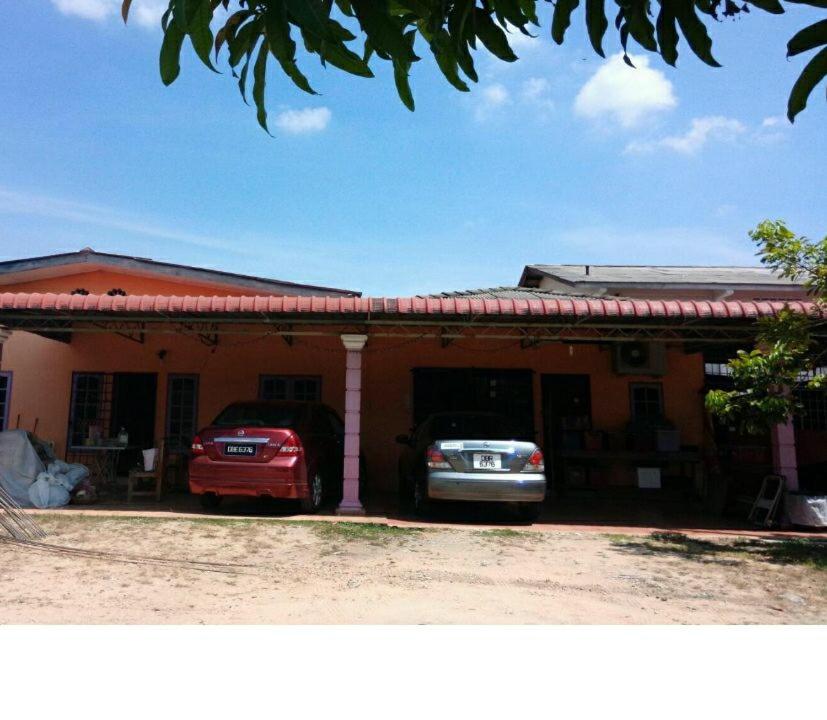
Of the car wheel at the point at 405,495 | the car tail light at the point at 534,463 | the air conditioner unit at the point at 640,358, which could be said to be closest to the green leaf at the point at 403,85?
the car tail light at the point at 534,463

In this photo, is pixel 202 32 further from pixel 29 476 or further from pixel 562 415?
pixel 562 415

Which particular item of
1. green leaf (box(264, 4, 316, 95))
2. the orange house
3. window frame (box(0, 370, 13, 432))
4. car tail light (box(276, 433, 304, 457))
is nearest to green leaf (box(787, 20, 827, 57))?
green leaf (box(264, 4, 316, 95))

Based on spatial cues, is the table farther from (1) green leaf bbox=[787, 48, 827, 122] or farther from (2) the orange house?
(1) green leaf bbox=[787, 48, 827, 122]

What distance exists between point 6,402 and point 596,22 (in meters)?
13.7

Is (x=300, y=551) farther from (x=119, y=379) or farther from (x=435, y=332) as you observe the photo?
(x=119, y=379)

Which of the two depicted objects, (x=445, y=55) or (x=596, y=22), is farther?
(x=445, y=55)

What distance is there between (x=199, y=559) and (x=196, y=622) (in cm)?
199

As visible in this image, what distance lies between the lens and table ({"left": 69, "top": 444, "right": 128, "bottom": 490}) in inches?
433

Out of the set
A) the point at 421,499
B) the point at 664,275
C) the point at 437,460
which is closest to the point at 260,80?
the point at 437,460

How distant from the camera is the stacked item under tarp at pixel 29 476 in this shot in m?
8.94

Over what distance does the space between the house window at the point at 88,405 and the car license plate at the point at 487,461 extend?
8113 millimetres

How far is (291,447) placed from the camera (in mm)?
8117

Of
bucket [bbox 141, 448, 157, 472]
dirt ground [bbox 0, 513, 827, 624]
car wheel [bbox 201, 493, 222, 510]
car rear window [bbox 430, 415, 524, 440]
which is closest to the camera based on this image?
dirt ground [bbox 0, 513, 827, 624]

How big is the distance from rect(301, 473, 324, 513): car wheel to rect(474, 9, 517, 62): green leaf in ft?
24.6
